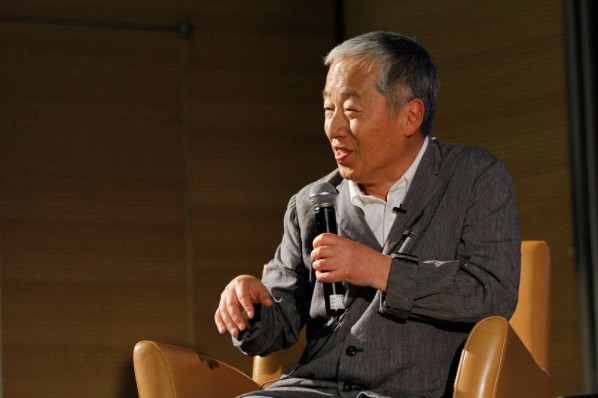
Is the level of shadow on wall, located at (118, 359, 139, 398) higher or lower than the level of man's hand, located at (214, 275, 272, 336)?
lower

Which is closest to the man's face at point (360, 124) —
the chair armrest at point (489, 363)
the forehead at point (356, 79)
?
the forehead at point (356, 79)

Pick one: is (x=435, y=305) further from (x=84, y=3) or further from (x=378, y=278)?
(x=84, y=3)

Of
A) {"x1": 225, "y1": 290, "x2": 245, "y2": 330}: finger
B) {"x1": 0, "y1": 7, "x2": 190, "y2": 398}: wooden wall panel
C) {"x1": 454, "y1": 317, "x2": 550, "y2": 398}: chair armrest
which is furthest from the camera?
{"x1": 0, "y1": 7, "x2": 190, "y2": 398}: wooden wall panel

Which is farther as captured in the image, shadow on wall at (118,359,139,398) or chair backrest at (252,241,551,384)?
shadow on wall at (118,359,139,398)

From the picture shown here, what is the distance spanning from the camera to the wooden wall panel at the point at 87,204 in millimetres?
4031

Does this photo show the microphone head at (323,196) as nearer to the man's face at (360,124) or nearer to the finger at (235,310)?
the man's face at (360,124)

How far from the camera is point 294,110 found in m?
4.48

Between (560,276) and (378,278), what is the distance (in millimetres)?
1748

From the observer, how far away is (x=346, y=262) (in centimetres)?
200

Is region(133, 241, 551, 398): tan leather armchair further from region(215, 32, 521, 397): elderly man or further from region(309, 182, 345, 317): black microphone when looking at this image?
region(309, 182, 345, 317): black microphone

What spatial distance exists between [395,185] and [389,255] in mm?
238

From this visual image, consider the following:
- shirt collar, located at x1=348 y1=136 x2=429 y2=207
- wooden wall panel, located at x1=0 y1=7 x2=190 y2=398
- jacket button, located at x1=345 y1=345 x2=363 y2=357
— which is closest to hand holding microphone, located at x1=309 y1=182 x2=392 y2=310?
jacket button, located at x1=345 y1=345 x2=363 y2=357

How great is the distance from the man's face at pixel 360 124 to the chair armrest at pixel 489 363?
48 cm

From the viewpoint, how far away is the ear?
2.32m
